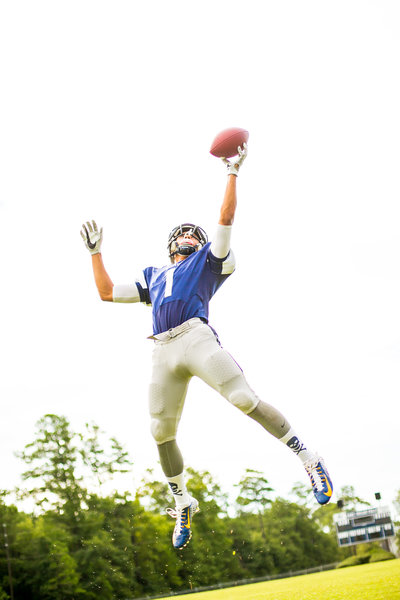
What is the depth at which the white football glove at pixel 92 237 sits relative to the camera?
19.6 feet

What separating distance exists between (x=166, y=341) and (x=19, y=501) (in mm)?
35673

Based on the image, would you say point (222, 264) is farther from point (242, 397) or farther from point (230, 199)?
point (242, 397)

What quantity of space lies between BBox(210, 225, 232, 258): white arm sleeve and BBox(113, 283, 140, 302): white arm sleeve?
916 millimetres

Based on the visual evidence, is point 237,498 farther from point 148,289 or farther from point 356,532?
point 148,289

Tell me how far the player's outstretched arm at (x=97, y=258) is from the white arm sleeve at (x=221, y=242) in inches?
44.6

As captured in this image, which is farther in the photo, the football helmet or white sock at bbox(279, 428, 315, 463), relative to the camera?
the football helmet

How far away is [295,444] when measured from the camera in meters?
5.34

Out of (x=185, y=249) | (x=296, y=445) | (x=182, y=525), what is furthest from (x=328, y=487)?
(x=185, y=249)

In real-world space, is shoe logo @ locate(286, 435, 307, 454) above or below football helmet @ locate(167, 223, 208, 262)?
below

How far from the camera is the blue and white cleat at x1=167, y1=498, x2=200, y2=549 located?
5.51 meters

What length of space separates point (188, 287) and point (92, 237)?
114 centimetres

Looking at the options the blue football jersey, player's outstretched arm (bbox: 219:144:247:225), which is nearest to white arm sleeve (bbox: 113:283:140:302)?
the blue football jersey

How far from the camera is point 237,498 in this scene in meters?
50.0

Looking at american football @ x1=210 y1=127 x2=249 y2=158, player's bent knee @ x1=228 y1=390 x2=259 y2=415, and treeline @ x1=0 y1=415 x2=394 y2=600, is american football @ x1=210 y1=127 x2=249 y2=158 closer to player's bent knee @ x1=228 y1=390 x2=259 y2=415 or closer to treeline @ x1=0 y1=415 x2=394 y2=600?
player's bent knee @ x1=228 y1=390 x2=259 y2=415
